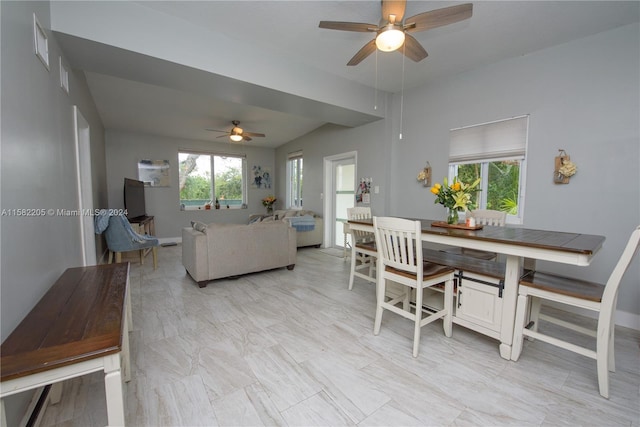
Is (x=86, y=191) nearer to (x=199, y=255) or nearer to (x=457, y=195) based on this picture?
(x=199, y=255)

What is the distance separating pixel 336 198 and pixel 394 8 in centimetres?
381

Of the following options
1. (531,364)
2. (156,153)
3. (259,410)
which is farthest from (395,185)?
(156,153)

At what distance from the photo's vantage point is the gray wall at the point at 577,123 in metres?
2.29

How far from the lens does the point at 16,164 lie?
1.22 meters

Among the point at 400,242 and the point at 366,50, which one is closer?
the point at 400,242

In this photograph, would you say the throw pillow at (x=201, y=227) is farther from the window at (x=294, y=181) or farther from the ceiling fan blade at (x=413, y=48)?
the window at (x=294, y=181)

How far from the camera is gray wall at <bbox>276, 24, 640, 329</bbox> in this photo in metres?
2.29

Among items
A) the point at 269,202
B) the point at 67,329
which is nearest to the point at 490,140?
the point at 67,329

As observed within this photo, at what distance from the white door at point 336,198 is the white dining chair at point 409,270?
312 cm

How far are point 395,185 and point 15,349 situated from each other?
164 inches

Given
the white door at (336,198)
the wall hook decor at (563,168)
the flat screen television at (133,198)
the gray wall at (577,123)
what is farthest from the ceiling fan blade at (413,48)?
the flat screen television at (133,198)

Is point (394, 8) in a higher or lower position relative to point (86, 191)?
higher

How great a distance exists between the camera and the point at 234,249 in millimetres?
3336

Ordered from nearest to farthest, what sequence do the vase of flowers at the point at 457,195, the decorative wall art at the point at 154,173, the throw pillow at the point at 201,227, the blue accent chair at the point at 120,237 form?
the vase of flowers at the point at 457,195 → the throw pillow at the point at 201,227 → the blue accent chair at the point at 120,237 → the decorative wall art at the point at 154,173
